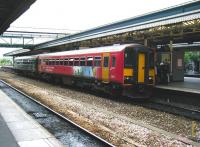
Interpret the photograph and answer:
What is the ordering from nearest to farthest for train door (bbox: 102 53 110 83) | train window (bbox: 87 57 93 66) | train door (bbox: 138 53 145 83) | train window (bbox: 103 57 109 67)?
train door (bbox: 138 53 145 83)
train door (bbox: 102 53 110 83)
train window (bbox: 103 57 109 67)
train window (bbox: 87 57 93 66)

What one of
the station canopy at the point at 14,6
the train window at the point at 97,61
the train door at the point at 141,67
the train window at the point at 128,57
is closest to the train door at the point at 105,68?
the train window at the point at 97,61

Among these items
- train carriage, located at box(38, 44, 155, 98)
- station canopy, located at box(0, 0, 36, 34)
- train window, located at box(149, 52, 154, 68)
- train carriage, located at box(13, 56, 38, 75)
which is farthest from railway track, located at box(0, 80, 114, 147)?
train carriage, located at box(13, 56, 38, 75)

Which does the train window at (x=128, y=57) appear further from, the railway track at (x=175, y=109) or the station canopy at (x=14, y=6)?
the station canopy at (x=14, y=6)

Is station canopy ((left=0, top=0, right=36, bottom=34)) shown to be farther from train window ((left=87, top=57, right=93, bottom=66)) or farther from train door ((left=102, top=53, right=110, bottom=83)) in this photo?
train window ((left=87, top=57, right=93, bottom=66))

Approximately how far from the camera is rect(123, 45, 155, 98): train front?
1839 centimetres

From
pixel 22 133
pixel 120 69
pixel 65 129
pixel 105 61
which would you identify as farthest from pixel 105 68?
pixel 22 133

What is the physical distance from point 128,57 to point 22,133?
9540 millimetres

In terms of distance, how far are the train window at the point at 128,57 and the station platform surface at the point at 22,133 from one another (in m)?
6.74

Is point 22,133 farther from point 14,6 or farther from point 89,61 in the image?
point 89,61

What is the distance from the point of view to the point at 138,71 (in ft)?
61.4

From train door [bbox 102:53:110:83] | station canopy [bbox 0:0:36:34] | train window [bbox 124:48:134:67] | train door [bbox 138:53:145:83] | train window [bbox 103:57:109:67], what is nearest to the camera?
station canopy [bbox 0:0:36:34]

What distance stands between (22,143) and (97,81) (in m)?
12.6

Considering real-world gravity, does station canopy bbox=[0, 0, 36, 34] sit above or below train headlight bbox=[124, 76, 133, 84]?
above

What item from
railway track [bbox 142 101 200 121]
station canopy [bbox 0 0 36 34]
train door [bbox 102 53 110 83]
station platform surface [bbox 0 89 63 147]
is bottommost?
railway track [bbox 142 101 200 121]
